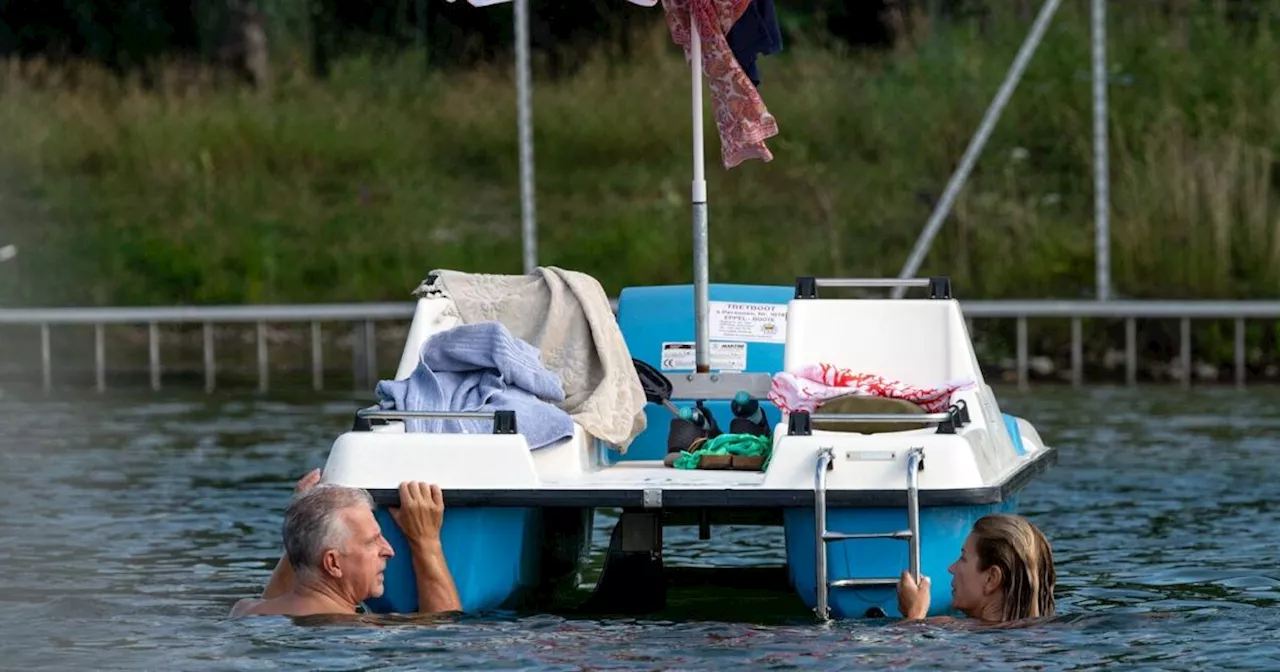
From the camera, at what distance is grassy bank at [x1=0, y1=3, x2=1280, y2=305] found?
18828mm

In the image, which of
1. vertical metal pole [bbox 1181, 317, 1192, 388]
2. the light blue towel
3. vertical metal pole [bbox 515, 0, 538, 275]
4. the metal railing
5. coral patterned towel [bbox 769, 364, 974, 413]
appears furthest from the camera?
vertical metal pole [bbox 515, 0, 538, 275]

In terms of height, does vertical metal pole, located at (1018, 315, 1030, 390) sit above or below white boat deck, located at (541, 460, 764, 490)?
below

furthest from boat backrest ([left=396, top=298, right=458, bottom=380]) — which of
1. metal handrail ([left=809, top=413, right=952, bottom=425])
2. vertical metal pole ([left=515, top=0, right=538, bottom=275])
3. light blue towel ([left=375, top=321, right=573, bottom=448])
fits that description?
vertical metal pole ([left=515, top=0, right=538, bottom=275])

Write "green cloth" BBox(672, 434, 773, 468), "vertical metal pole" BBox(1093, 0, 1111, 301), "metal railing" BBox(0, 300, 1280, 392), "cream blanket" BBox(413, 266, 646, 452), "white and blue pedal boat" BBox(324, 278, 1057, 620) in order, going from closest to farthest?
"white and blue pedal boat" BBox(324, 278, 1057, 620)
"green cloth" BBox(672, 434, 773, 468)
"cream blanket" BBox(413, 266, 646, 452)
"metal railing" BBox(0, 300, 1280, 392)
"vertical metal pole" BBox(1093, 0, 1111, 301)

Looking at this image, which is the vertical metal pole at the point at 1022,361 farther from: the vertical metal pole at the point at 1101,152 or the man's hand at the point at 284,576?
the man's hand at the point at 284,576

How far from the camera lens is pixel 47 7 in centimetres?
2641

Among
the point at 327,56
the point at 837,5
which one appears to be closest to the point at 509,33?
the point at 327,56

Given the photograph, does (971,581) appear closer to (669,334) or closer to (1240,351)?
(669,334)

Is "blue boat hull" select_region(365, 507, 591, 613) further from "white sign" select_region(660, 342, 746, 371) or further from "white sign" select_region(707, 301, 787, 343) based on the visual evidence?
"white sign" select_region(707, 301, 787, 343)

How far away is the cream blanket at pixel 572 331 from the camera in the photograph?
870 centimetres

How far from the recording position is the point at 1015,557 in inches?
294

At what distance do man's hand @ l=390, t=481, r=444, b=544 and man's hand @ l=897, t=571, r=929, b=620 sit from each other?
4.61 ft

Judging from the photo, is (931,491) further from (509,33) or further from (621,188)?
(509,33)

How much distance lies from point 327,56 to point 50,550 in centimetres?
1641
